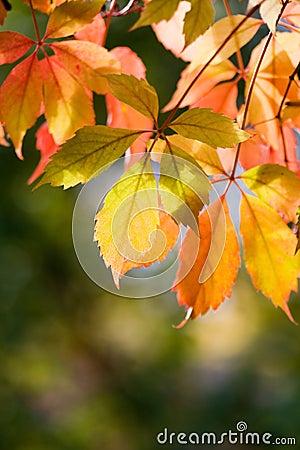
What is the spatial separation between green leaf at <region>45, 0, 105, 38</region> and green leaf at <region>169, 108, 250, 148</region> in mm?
116

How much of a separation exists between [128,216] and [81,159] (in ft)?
0.16

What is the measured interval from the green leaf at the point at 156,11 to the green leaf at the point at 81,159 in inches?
3.3

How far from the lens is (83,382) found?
4016 millimetres

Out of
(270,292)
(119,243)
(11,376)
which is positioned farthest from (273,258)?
(11,376)

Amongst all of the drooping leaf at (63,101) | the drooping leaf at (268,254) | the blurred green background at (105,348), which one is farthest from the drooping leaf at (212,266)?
the blurred green background at (105,348)

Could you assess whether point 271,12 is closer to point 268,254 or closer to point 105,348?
point 268,254

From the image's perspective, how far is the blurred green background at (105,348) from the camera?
140 inches

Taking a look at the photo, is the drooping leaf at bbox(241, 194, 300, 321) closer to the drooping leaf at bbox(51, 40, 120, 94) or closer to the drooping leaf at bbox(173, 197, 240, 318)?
the drooping leaf at bbox(173, 197, 240, 318)

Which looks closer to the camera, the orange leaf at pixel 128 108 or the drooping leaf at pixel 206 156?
the drooping leaf at pixel 206 156

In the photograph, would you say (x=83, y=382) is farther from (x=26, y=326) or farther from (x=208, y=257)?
(x=208, y=257)

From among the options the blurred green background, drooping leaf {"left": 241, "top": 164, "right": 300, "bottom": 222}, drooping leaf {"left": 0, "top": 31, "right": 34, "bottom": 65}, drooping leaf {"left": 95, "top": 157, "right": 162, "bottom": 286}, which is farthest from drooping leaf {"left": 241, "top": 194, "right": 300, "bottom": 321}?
the blurred green background

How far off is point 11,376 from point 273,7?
3.66 meters

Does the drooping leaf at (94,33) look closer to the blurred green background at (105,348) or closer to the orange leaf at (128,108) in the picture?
the orange leaf at (128,108)

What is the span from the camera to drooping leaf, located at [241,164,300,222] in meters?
0.48
